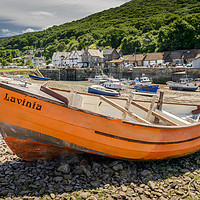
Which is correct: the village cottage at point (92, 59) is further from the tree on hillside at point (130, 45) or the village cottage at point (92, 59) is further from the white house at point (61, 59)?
the tree on hillside at point (130, 45)

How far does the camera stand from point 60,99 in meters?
5.52

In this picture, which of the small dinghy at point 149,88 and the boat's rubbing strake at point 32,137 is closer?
the boat's rubbing strake at point 32,137

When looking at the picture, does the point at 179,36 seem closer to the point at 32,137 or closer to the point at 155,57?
the point at 155,57

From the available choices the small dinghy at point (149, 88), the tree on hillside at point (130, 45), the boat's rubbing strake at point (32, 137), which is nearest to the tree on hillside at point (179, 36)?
the tree on hillside at point (130, 45)

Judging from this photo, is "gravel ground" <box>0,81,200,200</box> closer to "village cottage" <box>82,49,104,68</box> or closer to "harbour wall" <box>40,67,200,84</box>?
"harbour wall" <box>40,67,200,84</box>

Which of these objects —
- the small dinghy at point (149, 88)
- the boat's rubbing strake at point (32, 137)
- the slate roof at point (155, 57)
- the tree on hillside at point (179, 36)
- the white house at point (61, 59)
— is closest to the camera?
the boat's rubbing strake at point (32, 137)

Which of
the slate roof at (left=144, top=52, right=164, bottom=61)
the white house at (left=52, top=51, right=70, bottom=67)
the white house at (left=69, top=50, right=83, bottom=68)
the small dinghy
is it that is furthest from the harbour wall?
the white house at (left=52, top=51, right=70, bottom=67)

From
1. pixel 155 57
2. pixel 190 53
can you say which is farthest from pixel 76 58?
pixel 190 53

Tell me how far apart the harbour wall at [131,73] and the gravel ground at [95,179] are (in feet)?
108

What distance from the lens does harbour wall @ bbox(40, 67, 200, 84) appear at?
118 feet

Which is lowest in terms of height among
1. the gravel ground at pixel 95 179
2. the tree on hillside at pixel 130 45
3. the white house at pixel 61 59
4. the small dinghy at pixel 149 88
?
the small dinghy at pixel 149 88

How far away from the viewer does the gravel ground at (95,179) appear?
4918 mm

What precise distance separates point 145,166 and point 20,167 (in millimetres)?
4218

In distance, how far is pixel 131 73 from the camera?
43.8 m
